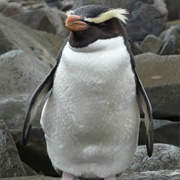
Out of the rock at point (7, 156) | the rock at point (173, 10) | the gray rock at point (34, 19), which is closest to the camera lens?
the rock at point (7, 156)

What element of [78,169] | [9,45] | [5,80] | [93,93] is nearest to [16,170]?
[78,169]

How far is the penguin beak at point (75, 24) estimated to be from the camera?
2498 millimetres

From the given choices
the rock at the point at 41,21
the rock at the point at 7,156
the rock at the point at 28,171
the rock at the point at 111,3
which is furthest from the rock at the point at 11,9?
the rock at the point at 7,156

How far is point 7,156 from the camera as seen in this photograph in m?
3.70

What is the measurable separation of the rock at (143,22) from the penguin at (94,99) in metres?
8.53

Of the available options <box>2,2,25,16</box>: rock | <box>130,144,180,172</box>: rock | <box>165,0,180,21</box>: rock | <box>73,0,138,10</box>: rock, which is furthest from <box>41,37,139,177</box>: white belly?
<box>165,0,180,21</box>: rock

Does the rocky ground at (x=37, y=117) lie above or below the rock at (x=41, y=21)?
above

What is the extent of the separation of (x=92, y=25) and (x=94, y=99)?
0.33m

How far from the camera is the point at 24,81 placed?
17.6 feet

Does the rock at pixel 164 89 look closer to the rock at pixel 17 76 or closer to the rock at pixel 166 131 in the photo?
the rock at pixel 166 131

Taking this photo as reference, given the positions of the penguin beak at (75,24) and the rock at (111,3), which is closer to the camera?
the penguin beak at (75,24)

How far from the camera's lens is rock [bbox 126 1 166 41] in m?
11.9

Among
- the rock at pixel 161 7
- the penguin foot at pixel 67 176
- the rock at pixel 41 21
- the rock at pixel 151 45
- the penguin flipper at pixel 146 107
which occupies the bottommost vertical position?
the rock at pixel 161 7

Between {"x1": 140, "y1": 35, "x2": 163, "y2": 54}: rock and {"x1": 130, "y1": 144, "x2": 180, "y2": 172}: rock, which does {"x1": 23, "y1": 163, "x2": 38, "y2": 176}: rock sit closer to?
{"x1": 130, "y1": 144, "x2": 180, "y2": 172}: rock
